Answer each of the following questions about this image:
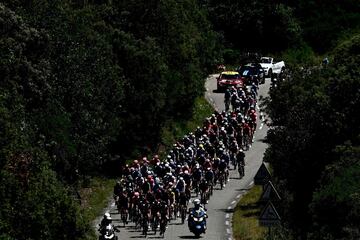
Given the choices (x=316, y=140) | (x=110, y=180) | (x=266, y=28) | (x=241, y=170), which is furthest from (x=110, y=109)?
(x=266, y=28)

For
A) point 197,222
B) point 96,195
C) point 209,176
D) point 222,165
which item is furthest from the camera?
point 96,195

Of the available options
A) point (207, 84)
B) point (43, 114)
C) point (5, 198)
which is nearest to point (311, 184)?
point (43, 114)

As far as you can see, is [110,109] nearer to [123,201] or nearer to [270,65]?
[123,201]

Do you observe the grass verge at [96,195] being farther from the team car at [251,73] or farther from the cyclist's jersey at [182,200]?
the team car at [251,73]

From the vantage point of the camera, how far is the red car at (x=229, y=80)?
78.1m

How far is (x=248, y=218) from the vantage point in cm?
4500

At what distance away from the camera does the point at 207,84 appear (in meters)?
84.8

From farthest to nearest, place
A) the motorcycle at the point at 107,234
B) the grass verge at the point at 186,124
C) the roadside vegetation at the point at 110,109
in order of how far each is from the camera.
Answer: the grass verge at the point at 186,124 → the motorcycle at the point at 107,234 → the roadside vegetation at the point at 110,109

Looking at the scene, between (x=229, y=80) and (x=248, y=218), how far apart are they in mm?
34215

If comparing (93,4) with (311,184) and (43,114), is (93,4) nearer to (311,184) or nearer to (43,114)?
(43,114)

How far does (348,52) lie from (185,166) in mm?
8203

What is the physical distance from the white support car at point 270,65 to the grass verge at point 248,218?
3512 cm

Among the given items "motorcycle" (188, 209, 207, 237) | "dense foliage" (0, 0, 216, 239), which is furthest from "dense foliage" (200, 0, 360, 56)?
"motorcycle" (188, 209, 207, 237)

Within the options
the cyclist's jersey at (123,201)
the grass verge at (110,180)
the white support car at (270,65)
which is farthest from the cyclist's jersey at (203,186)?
the white support car at (270,65)
